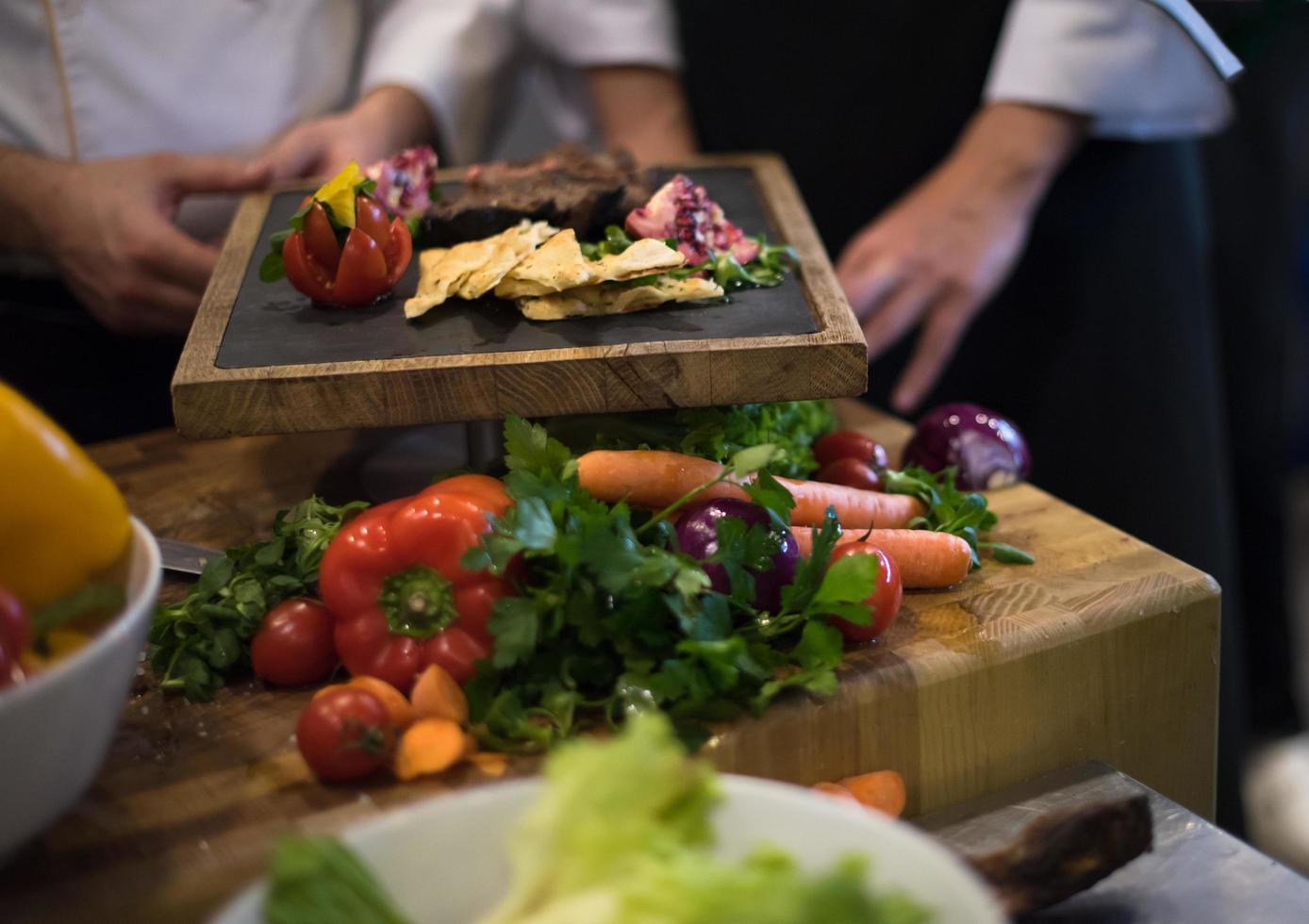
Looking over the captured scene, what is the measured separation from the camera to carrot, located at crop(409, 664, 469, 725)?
3.11 ft

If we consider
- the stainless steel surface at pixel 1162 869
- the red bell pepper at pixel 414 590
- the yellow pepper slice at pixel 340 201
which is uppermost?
the yellow pepper slice at pixel 340 201

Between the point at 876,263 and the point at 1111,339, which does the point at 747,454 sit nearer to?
the point at 876,263

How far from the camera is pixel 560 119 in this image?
2.26 metres

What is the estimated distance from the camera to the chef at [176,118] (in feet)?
5.21

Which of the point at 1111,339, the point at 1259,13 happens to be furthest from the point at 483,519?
the point at 1259,13

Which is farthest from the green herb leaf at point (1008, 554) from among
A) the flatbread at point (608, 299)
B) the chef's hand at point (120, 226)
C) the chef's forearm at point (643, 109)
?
the chef's forearm at point (643, 109)

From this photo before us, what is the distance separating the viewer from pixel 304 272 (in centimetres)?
124

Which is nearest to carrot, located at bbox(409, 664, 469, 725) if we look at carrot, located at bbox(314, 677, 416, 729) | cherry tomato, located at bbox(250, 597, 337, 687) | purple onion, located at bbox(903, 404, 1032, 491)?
carrot, located at bbox(314, 677, 416, 729)

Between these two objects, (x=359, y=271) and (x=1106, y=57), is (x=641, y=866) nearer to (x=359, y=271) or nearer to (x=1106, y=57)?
(x=359, y=271)

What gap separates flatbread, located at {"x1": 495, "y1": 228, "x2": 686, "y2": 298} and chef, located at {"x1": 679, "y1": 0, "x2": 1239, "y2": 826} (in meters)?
0.63

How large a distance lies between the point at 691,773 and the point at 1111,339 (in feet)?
5.21

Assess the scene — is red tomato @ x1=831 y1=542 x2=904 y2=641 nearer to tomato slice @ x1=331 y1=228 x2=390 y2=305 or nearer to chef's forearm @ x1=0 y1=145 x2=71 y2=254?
tomato slice @ x1=331 y1=228 x2=390 y2=305

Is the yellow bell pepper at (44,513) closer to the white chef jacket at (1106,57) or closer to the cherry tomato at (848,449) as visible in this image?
the cherry tomato at (848,449)

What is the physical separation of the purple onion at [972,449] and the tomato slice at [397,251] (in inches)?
22.1
